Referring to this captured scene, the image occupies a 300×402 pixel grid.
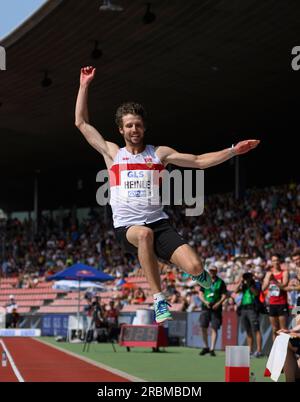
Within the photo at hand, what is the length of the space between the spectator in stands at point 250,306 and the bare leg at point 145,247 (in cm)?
1069

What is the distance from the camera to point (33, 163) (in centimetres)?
4584

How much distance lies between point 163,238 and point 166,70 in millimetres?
19941

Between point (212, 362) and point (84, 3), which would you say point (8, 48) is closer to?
point (84, 3)

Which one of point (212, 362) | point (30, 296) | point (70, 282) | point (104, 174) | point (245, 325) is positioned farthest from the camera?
point (30, 296)

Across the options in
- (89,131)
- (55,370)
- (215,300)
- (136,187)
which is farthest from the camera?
(215,300)

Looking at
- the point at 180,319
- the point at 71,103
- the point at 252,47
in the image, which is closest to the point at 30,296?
the point at 71,103

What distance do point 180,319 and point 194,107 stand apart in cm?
1007

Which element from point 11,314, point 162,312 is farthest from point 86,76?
point 11,314

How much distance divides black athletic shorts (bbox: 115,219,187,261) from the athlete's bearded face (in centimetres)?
72

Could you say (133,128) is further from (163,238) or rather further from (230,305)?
(230,305)

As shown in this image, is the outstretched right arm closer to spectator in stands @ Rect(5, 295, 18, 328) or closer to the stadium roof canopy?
the stadium roof canopy

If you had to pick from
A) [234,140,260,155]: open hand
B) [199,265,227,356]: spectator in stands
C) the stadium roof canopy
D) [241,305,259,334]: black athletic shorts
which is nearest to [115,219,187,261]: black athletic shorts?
[234,140,260,155]: open hand

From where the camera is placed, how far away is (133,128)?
23.6 feet

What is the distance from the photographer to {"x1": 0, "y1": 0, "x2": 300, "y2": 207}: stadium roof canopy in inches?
869
